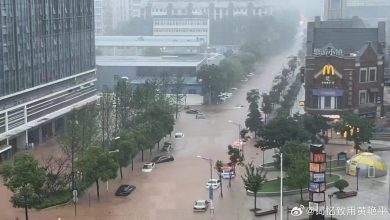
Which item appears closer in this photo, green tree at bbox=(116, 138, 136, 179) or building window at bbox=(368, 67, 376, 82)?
green tree at bbox=(116, 138, 136, 179)

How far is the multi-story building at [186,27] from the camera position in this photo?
11925cm

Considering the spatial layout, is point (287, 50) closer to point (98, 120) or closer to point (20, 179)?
point (98, 120)

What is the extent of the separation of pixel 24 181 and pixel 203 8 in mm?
115272

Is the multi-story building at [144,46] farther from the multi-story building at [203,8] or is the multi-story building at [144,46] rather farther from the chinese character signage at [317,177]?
the chinese character signage at [317,177]

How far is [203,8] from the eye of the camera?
143 meters

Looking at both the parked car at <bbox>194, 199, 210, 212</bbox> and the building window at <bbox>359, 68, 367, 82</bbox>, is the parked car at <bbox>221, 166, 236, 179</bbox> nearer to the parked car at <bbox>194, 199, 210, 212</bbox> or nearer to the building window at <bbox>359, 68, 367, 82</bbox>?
the parked car at <bbox>194, 199, 210, 212</bbox>

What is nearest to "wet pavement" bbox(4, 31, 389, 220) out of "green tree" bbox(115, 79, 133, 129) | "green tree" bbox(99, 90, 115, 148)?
"green tree" bbox(99, 90, 115, 148)

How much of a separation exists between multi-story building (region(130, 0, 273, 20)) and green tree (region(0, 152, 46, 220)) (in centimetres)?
10890

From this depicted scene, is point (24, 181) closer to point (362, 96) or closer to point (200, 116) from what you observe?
point (362, 96)

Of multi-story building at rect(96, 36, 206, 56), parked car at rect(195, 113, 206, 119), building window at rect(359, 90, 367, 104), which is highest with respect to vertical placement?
multi-story building at rect(96, 36, 206, 56)

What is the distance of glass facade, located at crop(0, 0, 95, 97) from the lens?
147 feet

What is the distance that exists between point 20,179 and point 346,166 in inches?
774

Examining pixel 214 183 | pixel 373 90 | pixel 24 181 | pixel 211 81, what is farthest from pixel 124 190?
pixel 211 81

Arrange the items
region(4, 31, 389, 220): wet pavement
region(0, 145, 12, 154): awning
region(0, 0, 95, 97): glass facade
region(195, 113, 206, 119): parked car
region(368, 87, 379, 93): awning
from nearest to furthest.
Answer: region(4, 31, 389, 220): wet pavement → region(0, 145, 12, 154): awning → region(0, 0, 95, 97): glass facade → region(368, 87, 379, 93): awning → region(195, 113, 206, 119): parked car
